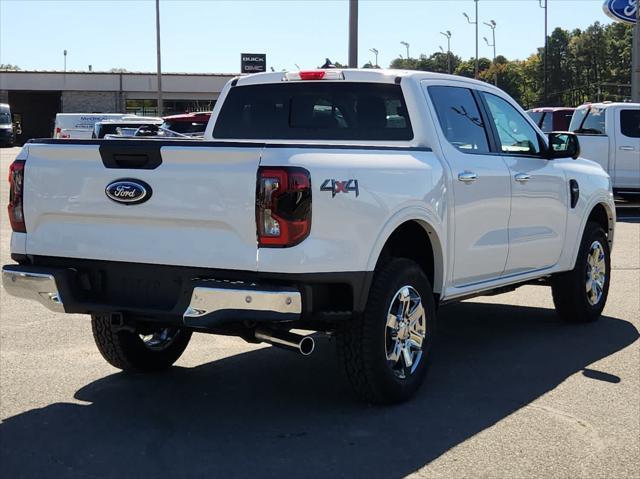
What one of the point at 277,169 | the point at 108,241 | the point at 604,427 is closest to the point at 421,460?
the point at 604,427

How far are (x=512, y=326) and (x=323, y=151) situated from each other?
3700 millimetres

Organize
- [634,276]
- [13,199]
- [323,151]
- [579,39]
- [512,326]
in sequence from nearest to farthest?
1. [323,151]
2. [13,199]
3. [512,326]
4. [634,276]
5. [579,39]

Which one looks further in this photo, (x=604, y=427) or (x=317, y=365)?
(x=317, y=365)

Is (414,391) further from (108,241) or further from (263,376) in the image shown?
(108,241)

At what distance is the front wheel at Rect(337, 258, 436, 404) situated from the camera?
528 cm

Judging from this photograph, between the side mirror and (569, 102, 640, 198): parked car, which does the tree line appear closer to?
(569, 102, 640, 198): parked car

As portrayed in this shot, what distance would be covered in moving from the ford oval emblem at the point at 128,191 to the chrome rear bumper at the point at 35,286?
0.55 metres

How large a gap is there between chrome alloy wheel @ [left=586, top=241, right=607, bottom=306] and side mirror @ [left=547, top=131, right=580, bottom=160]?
3.16 ft

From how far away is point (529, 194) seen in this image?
7.10 metres

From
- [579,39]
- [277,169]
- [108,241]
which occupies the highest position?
[579,39]

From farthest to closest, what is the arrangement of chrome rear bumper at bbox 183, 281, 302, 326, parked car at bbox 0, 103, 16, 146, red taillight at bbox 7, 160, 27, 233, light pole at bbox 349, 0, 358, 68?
1. parked car at bbox 0, 103, 16, 146
2. light pole at bbox 349, 0, 358, 68
3. red taillight at bbox 7, 160, 27, 233
4. chrome rear bumper at bbox 183, 281, 302, 326

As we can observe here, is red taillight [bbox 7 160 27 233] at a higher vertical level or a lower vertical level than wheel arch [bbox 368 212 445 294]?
higher

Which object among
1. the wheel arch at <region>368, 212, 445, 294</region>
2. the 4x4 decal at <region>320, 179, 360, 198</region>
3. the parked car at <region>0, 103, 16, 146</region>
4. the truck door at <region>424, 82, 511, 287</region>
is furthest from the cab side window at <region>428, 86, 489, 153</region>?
the parked car at <region>0, 103, 16, 146</region>

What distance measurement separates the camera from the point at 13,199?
550 centimetres
